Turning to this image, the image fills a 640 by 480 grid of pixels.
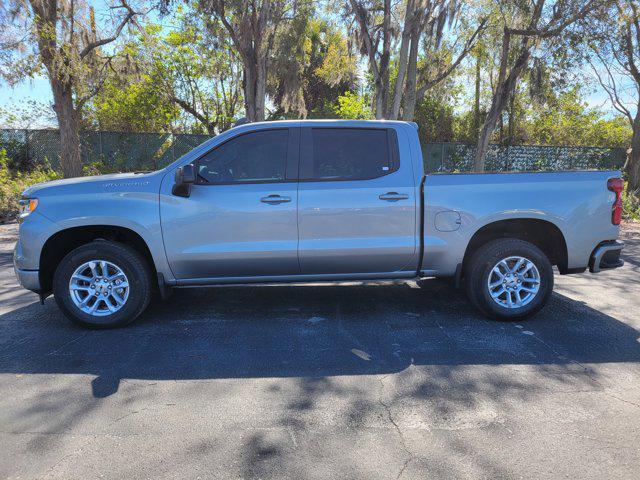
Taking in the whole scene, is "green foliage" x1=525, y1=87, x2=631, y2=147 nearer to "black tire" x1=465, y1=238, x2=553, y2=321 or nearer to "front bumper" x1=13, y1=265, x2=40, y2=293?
"black tire" x1=465, y1=238, x2=553, y2=321

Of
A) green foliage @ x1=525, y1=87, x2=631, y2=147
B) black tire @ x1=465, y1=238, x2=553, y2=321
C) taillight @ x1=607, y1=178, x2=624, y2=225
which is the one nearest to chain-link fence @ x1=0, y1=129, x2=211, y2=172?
black tire @ x1=465, y1=238, x2=553, y2=321

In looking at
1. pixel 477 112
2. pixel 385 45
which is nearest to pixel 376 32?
pixel 385 45

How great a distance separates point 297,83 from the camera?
19969 millimetres

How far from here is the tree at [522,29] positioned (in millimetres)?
14000

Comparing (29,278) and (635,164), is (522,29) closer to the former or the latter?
(635,164)

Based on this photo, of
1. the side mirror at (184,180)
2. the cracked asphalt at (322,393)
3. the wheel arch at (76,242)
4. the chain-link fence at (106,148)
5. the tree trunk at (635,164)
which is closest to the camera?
the cracked asphalt at (322,393)

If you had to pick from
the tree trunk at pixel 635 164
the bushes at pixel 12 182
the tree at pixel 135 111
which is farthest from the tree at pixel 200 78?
the tree trunk at pixel 635 164

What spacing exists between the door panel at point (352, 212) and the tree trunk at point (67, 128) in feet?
36.2

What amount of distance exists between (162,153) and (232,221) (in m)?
15.0

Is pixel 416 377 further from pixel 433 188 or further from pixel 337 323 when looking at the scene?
pixel 433 188

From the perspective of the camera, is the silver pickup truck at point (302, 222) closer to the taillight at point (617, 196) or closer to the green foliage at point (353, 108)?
the taillight at point (617, 196)

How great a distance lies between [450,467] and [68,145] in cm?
1398

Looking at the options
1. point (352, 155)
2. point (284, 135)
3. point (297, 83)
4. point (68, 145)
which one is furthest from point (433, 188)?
point (297, 83)

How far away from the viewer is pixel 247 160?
4.83 meters
